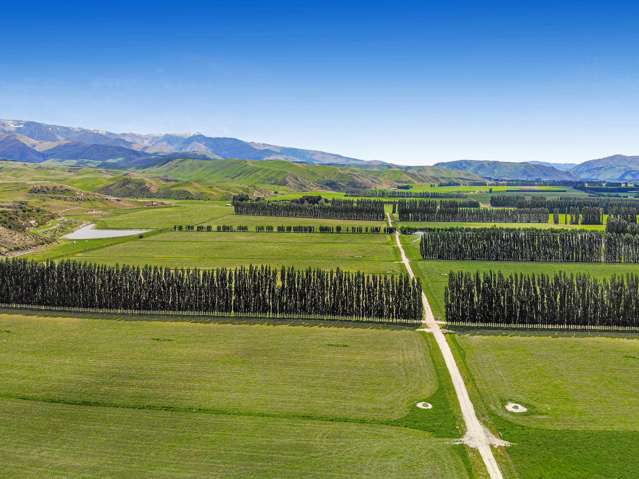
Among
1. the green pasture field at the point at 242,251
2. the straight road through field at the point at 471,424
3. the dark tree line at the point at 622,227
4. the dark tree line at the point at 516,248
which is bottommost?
the straight road through field at the point at 471,424

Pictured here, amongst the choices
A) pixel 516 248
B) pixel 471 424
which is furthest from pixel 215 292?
pixel 516 248

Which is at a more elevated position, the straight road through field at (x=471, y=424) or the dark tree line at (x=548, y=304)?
the dark tree line at (x=548, y=304)

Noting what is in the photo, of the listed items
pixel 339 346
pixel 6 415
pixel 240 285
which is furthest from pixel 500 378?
pixel 6 415

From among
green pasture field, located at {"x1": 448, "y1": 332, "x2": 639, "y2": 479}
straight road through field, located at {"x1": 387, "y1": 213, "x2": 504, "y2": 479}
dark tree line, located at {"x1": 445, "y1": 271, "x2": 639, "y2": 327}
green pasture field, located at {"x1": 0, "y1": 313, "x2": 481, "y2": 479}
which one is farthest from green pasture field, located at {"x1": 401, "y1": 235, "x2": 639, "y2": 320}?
green pasture field, located at {"x1": 0, "y1": 313, "x2": 481, "y2": 479}

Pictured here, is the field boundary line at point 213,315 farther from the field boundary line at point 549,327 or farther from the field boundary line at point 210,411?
the field boundary line at point 210,411

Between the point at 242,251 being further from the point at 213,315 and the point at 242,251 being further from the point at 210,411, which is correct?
the point at 210,411

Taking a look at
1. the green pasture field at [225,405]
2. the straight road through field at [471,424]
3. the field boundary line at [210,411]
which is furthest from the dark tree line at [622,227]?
the field boundary line at [210,411]

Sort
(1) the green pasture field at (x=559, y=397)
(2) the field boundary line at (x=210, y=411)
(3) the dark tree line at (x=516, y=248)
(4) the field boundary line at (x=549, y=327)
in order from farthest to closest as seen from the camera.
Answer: (3) the dark tree line at (x=516, y=248), (4) the field boundary line at (x=549, y=327), (2) the field boundary line at (x=210, y=411), (1) the green pasture field at (x=559, y=397)
